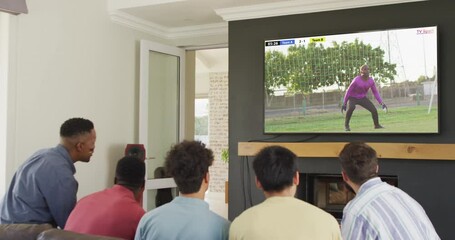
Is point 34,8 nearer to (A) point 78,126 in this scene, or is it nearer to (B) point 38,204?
(A) point 78,126

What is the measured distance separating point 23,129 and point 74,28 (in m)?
1.17

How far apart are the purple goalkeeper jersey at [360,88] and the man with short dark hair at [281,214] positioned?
255 cm

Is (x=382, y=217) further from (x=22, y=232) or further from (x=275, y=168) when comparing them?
(x=22, y=232)

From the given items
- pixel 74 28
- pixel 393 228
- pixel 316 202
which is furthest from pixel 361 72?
pixel 74 28

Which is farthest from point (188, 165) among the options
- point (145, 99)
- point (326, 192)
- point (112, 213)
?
point (145, 99)

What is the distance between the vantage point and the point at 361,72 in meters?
4.18

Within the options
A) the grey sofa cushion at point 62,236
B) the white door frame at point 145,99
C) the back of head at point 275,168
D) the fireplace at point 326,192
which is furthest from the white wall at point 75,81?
the back of head at point 275,168

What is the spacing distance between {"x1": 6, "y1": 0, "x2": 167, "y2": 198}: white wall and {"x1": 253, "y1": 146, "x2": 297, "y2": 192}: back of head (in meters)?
2.95

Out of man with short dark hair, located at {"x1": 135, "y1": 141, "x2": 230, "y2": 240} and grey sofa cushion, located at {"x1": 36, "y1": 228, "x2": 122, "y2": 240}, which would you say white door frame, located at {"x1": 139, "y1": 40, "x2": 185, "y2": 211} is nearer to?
grey sofa cushion, located at {"x1": 36, "y1": 228, "x2": 122, "y2": 240}

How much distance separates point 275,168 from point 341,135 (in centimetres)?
264

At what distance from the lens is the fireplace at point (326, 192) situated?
14.8ft

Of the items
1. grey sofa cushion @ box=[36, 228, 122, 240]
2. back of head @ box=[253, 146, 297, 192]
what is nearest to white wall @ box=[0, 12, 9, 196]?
grey sofa cushion @ box=[36, 228, 122, 240]

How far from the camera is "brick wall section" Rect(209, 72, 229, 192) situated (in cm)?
977

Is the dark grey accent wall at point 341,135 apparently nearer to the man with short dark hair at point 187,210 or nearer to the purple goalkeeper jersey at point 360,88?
the purple goalkeeper jersey at point 360,88
